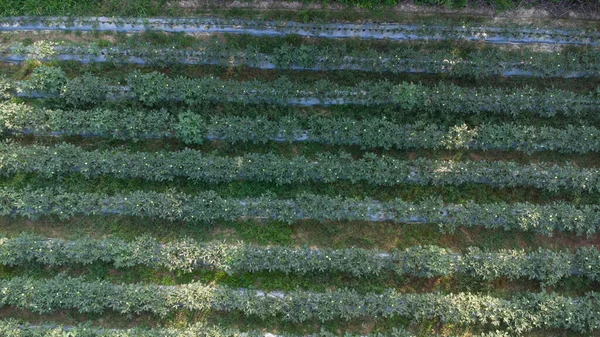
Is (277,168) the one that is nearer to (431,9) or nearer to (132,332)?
(132,332)

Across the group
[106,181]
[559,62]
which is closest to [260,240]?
[106,181]

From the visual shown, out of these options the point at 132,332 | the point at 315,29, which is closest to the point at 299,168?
the point at 315,29

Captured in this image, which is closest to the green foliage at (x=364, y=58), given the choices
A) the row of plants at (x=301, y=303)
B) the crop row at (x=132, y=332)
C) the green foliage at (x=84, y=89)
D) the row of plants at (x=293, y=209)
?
the green foliage at (x=84, y=89)

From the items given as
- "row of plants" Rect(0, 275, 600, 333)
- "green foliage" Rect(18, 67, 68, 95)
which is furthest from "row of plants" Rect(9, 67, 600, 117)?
"row of plants" Rect(0, 275, 600, 333)

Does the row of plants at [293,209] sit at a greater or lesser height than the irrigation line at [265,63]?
lesser

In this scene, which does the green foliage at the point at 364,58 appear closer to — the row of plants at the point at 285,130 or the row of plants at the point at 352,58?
the row of plants at the point at 352,58

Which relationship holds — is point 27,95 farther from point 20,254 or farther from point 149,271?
point 149,271
